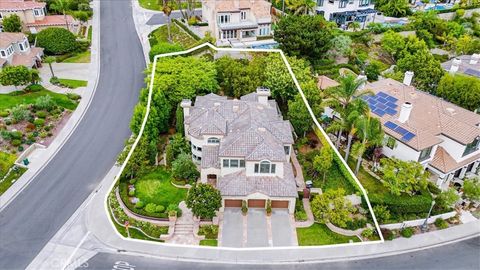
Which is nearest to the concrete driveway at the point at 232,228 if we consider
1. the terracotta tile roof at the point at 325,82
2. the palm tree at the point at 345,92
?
the palm tree at the point at 345,92

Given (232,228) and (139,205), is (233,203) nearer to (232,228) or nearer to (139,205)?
(232,228)

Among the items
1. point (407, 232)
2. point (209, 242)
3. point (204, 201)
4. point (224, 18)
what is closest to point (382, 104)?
point (407, 232)

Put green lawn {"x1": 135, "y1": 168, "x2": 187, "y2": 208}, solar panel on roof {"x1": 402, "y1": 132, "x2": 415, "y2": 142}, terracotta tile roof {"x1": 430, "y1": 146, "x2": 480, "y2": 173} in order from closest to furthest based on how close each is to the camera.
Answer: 1. green lawn {"x1": 135, "y1": 168, "x2": 187, "y2": 208}
2. solar panel on roof {"x1": 402, "y1": 132, "x2": 415, "y2": 142}
3. terracotta tile roof {"x1": 430, "y1": 146, "x2": 480, "y2": 173}

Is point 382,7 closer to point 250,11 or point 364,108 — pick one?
point 250,11

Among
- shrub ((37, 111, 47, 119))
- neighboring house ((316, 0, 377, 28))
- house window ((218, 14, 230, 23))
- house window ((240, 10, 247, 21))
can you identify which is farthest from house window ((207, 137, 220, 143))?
neighboring house ((316, 0, 377, 28))

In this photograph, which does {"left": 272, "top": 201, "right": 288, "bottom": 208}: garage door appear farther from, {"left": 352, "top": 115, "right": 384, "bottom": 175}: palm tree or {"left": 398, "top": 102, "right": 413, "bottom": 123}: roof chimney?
{"left": 398, "top": 102, "right": 413, "bottom": 123}: roof chimney

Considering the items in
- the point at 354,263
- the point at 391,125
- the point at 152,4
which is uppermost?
the point at 152,4
